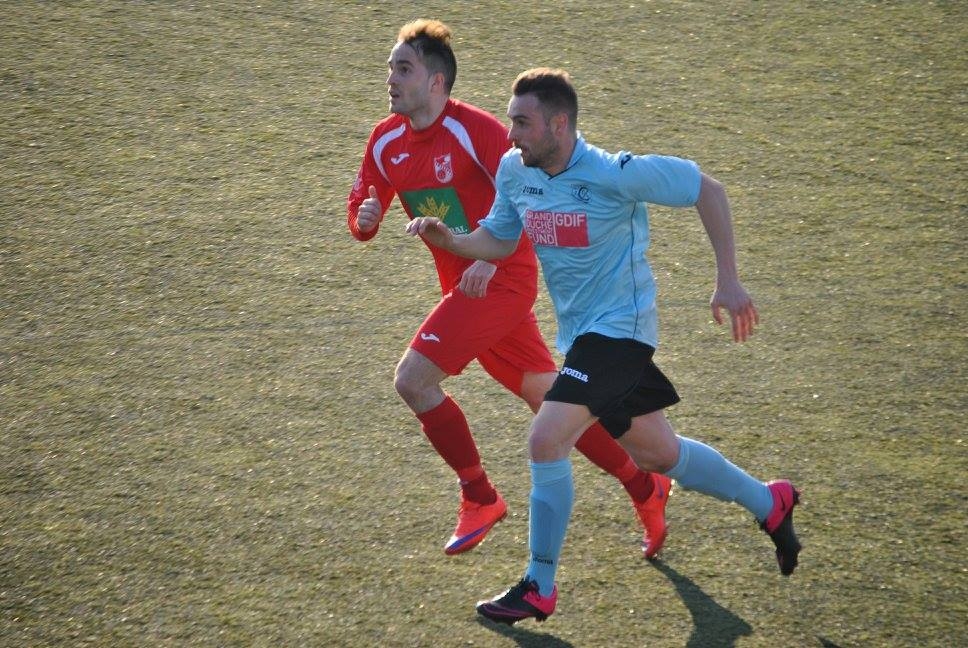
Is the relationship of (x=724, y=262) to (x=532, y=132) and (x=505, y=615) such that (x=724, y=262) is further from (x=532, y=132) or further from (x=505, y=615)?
(x=505, y=615)

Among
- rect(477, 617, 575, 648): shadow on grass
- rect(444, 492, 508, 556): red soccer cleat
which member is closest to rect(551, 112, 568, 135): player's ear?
rect(444, 492, 508, 556): red soccer cleat

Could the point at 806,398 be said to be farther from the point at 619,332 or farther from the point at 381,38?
the point at 381,38

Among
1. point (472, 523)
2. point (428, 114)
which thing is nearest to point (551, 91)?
point (428, 114)

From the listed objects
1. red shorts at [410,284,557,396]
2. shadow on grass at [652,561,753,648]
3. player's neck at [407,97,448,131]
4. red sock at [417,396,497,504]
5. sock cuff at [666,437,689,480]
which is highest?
player's neck at [407,97,448,131]

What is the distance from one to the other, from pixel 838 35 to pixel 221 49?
4342 millimetres

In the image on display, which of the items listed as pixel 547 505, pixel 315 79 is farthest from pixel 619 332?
pixel 315 79

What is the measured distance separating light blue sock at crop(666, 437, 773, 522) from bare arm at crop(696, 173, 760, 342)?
1.69 feet

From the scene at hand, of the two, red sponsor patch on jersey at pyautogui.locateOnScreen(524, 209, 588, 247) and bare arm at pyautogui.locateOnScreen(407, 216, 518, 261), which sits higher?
red sponsor patch on jersey at pyautogui.locateOnScreen(524, 209, 588, 247)

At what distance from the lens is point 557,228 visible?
152 inches

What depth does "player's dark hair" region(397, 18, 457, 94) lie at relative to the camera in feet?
14.5

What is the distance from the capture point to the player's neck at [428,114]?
440 cm

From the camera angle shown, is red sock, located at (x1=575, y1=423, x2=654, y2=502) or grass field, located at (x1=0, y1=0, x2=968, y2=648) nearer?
grass field, located at (x1=0, y1=0, x2=968, y2=648)

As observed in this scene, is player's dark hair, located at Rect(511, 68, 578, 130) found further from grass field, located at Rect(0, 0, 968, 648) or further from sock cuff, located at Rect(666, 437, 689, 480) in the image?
grass field, located at Rect(0, 0, 968, 648)

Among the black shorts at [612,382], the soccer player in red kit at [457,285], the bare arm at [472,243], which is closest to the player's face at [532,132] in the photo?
the bare arm at [472,243]
